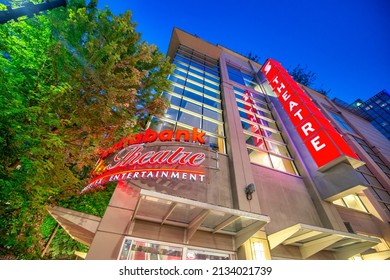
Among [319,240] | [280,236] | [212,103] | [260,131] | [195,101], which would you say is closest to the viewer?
[280,236]

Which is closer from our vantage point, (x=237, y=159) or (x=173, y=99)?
(x=237, y=159)

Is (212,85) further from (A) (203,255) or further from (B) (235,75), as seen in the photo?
(A) (203,255)

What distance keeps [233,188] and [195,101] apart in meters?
7.81

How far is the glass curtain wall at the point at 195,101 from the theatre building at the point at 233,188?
10cm

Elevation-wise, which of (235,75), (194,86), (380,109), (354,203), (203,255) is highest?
(380,109)

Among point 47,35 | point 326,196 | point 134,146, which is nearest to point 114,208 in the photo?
point 134,146

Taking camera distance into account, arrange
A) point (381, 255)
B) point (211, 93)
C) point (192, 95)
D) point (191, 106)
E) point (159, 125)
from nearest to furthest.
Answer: point (381, 255) → point (159, 125) → point (191, 106) → point (192, 95) → point (211, 93)

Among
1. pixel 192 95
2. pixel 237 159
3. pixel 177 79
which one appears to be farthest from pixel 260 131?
pixel 177 79

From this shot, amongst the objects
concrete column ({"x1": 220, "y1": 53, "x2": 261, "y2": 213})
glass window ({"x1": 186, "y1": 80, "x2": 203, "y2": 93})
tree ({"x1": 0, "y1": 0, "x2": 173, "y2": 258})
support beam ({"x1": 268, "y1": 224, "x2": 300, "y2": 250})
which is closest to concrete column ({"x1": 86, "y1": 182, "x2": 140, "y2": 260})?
tree ({"x1": 0, "y1": 0, "x2": 173, "y2": 258})

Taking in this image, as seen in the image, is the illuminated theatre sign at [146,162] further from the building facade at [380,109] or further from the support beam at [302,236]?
the building facade at [380,109]

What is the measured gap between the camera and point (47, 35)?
8.04 metres

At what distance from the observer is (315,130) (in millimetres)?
11148

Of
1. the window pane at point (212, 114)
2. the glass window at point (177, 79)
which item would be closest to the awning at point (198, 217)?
the window pane at point (212, 114)

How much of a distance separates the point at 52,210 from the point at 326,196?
13073 millimetres
